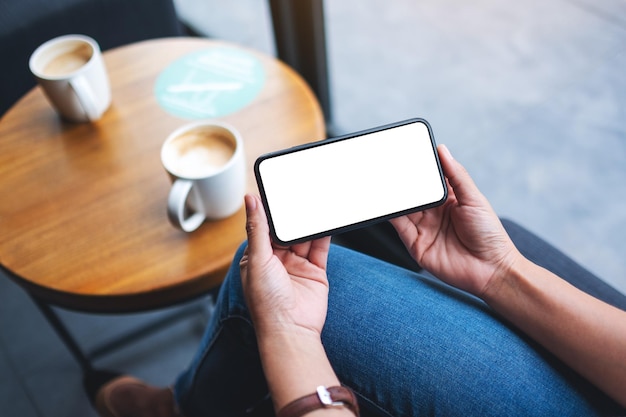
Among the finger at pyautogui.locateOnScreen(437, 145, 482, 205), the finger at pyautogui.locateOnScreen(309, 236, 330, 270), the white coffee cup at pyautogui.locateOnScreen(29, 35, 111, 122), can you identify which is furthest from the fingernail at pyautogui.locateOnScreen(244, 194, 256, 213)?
the white coffee cup at pyautogui.locateOnScreen(29, 35, 111, 122)

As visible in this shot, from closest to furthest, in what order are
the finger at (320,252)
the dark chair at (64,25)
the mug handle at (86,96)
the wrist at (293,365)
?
the wrist at (293,365)
the finger at (320,252)
the mug handle at (86,96)
the dark chair at (64,25)

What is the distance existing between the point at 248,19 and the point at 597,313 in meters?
1.66

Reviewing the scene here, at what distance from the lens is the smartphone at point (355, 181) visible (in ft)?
2.24

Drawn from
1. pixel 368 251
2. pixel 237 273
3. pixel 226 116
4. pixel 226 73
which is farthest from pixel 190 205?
pixel 368 251

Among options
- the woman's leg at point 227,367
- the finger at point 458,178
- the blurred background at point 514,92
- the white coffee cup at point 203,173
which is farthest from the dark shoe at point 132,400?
the blurred background at point 514,92

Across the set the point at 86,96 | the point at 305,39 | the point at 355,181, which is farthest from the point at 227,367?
the point at 305,39

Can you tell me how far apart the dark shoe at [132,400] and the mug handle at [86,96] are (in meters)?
0.52

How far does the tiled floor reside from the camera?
130 centimetres

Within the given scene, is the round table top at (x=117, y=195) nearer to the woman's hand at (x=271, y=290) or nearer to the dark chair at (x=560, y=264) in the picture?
the woman's hand at (x=271, y=290)

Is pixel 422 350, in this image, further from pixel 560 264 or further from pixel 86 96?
pixel 86 96

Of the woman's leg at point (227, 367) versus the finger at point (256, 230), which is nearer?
the finger at point (256, 230)

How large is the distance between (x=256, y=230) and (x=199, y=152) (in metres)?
0.23

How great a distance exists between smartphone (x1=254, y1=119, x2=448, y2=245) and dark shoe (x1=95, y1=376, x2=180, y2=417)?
0.51 meters

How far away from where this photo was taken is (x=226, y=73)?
1047mm
